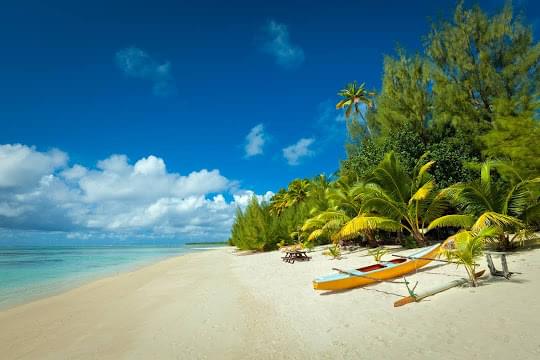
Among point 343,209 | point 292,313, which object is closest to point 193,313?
point 292,313

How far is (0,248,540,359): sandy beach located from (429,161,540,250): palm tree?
100cm

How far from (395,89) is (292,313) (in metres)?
16.7

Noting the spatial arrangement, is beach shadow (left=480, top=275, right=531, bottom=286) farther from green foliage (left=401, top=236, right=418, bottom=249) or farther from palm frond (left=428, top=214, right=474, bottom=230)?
green foliage (left=401, top=236, right=418, bottom=249)

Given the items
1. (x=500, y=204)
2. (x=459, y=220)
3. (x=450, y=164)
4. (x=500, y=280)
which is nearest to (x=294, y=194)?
(x=450, y=164)

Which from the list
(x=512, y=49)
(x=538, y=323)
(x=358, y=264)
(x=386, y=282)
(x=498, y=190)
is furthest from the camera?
(x=512, y=49)

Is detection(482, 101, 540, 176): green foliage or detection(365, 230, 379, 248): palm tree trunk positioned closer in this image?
detection(482, 101, 540, 176): green foliage

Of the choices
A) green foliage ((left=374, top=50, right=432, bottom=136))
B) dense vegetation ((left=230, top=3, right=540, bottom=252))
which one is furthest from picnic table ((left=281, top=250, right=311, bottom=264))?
green foliage ((left=374, top=50, right=432, bottom=136))

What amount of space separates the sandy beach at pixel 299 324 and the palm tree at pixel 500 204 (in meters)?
1.00

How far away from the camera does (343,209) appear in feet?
56.1

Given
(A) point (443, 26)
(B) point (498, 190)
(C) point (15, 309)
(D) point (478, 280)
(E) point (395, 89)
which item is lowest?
(C) point (15, 309)

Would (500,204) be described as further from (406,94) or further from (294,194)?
(294,194)

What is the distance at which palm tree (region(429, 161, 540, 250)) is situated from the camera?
9.05 m

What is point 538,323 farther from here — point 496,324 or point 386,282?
point 386,282

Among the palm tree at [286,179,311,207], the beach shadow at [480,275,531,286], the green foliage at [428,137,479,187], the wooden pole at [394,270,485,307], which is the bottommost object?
the wooden pole at [394,270,485,307]
